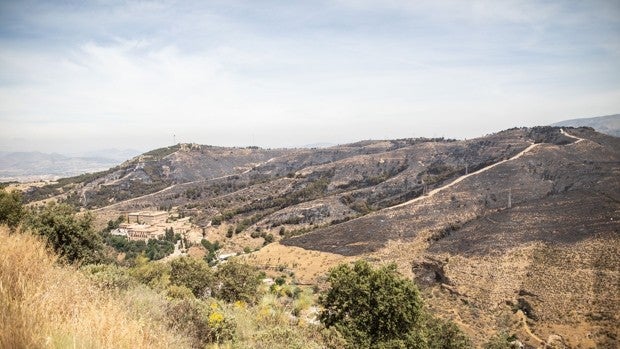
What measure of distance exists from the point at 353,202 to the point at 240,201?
1178 inches

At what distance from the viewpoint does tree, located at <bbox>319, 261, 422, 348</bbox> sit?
15867mm

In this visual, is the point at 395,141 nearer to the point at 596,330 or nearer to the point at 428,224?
the point at 428,224

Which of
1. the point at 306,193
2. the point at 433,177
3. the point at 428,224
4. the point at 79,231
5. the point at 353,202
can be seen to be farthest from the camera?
the point at 306,193

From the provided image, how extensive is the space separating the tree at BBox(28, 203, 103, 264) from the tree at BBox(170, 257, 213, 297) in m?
4.46

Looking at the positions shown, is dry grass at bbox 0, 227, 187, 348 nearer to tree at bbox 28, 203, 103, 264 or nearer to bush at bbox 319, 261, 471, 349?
bush at bbox 319, 261, 471, 349

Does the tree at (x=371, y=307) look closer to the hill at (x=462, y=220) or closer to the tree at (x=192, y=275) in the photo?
the tree at (x=192, y=275)

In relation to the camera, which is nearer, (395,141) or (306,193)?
(306,193)

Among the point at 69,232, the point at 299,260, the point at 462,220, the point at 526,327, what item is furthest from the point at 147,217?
the point at 526,327

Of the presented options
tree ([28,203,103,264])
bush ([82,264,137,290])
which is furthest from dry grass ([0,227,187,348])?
tree ([28,203,103,264])

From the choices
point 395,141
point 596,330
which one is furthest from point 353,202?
point 395,141

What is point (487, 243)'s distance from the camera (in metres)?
36.3

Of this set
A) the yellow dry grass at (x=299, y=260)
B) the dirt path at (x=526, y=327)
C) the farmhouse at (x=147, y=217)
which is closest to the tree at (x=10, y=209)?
the yellow dry grass at (x=299, y=260)

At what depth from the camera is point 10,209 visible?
1992 centimetres

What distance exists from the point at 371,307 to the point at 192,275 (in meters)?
12.2
